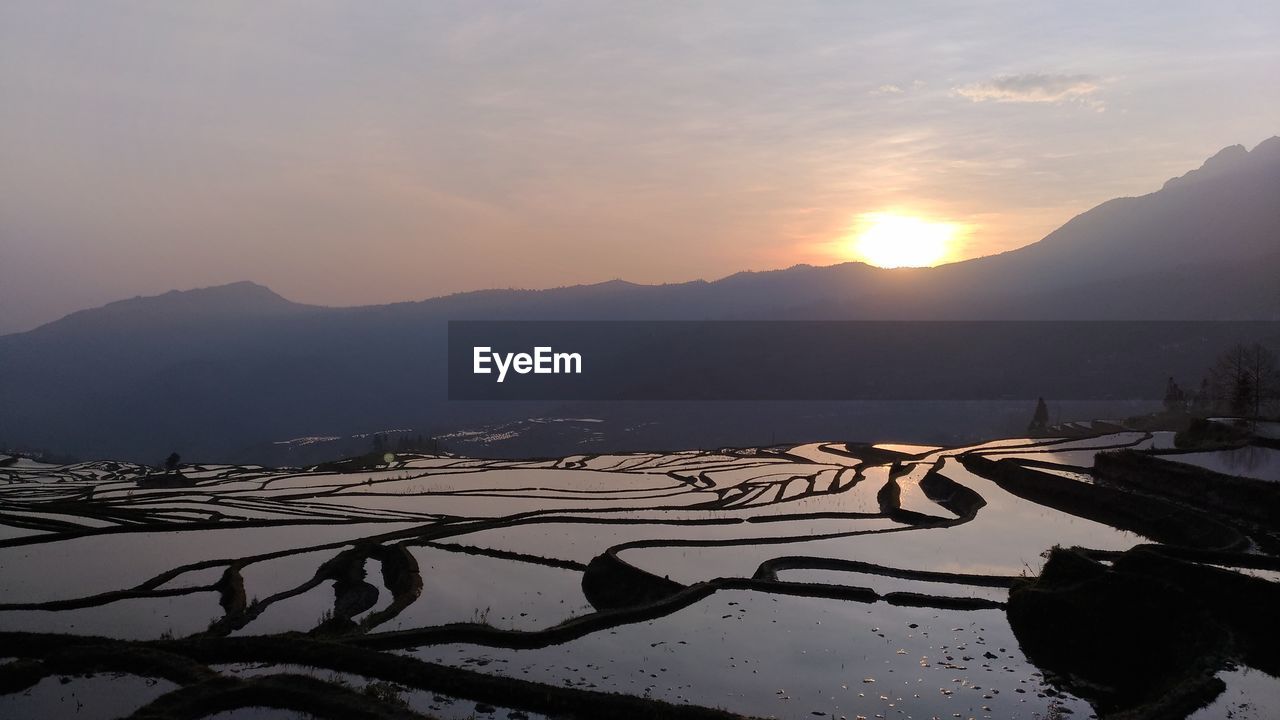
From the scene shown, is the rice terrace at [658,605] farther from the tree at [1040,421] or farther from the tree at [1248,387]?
the tree at [1040,421]

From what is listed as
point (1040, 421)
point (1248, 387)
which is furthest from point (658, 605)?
point (1040, 421)

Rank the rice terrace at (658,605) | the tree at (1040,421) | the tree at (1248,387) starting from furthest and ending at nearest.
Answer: the tree at (1040,421) < the tree at (1248,387) < the rice terrace at (658,605)

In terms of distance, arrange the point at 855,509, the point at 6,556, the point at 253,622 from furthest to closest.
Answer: the point at 855,509 → the point at 6,556 → the point at 253,622

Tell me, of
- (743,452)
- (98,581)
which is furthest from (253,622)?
(743,452)

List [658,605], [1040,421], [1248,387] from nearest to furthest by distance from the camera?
[658,605], [1248,387], [1040,421]

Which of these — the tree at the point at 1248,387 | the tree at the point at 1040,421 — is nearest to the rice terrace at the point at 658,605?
the tree at the point at 1248,387

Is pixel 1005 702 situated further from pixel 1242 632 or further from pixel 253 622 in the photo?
pixel 253 622

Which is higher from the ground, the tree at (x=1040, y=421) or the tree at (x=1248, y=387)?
the tree at (x=1248, y=387)

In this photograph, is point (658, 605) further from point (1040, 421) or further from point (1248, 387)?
point (1040, 421)
